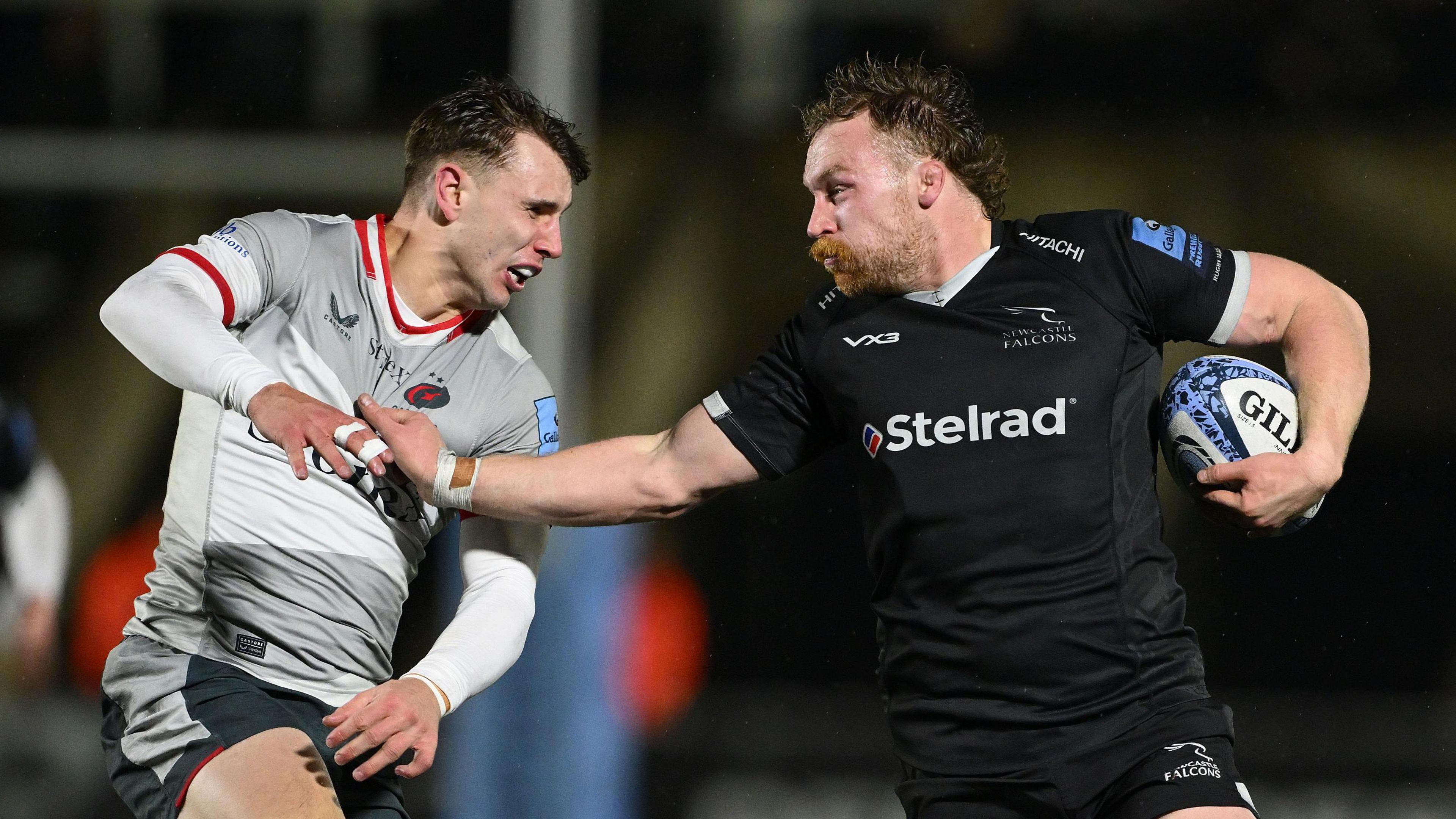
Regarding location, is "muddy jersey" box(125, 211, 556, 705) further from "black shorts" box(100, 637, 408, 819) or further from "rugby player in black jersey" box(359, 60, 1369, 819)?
"rugby player in black jersey" box(359, 60, 1369, 819)

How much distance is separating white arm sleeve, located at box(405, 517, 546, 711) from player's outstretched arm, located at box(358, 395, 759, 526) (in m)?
0.09

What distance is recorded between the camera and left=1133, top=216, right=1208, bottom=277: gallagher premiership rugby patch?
2.76 metres

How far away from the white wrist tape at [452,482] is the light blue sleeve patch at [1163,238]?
1.42 metres

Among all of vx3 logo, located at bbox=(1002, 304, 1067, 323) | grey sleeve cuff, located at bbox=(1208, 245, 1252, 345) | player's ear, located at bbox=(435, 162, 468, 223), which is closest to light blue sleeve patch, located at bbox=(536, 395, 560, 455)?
player's ear, located at bbox=(435, 162, 468, 223)

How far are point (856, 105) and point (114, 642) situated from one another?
15.2 ft

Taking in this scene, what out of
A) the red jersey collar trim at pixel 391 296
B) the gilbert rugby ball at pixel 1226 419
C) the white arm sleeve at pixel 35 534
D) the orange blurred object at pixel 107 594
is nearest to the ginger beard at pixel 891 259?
the gilbert rugby ball at pixel 1226 419

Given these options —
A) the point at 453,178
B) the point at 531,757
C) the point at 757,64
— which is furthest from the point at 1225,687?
the point at 453,178

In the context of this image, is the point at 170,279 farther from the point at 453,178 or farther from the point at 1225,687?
the point at 1225,687

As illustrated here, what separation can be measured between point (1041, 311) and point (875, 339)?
1.08ft

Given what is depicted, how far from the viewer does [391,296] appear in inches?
117

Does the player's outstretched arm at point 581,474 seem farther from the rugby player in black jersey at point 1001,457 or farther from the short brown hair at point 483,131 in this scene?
the short brown hair at point 483,131

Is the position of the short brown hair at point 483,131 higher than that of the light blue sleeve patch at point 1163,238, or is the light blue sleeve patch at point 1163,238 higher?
the short brown hair at point 483,131

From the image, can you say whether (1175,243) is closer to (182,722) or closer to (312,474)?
(312,474)

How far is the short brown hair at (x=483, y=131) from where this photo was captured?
9.97ft
